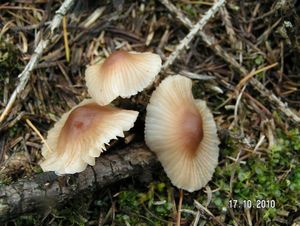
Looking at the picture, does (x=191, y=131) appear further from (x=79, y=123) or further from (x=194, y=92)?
(x=79, y=123)

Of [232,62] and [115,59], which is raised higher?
[115,59]

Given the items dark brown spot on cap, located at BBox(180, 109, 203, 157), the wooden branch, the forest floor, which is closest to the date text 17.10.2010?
the forest floor

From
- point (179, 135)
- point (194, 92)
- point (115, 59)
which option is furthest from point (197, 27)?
point (179, 135)

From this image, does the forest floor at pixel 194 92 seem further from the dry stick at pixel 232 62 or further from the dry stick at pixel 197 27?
the dry stick at pixel 197 27

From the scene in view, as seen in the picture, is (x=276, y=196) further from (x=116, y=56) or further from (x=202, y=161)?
(x=116, y=56)

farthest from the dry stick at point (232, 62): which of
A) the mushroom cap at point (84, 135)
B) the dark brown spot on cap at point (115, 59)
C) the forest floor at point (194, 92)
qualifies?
the mushroom cap at point (84, 135)
